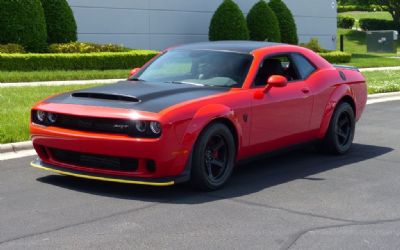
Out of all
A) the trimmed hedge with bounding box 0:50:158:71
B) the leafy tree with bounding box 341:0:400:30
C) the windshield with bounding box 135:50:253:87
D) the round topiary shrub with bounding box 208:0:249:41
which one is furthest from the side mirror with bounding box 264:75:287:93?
the leafy tree with bounding box 341:0:400:30

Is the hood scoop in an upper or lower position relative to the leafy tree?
lower

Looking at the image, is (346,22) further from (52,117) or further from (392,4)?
(52,117)

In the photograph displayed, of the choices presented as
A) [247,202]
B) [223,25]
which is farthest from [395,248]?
[223,25]

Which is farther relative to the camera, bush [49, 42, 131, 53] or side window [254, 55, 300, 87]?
bush [49, 42, 131, 53]

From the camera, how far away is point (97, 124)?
6.57 meters

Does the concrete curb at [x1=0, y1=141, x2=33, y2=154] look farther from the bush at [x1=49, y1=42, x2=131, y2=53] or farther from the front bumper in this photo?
the bush at [x1=49, y1=42, x2=131, y2=53]

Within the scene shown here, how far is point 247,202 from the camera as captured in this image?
6.58 metres

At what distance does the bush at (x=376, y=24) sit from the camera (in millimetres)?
64375

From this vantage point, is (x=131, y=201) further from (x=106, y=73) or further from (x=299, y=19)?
(x=299, y=19)

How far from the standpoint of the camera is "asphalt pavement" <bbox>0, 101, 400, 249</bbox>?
5359 mm

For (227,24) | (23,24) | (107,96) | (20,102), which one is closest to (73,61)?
(23,24)

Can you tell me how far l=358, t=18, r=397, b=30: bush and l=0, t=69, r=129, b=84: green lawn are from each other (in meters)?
48.0

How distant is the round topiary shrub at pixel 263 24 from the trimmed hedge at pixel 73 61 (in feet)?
26.7

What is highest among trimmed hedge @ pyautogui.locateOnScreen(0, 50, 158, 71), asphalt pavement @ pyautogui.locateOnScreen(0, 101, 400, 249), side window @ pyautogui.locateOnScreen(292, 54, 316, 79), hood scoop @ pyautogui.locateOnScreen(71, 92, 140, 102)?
side window @ pyautogui.locateOnScreen(292, 54, 316, 79)
